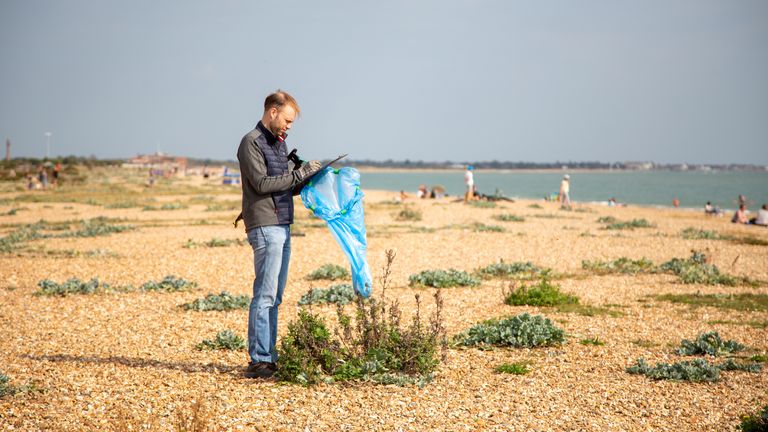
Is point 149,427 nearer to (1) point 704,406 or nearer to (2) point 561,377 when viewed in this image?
(2) point 561,377

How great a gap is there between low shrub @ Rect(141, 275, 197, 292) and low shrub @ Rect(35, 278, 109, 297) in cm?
69

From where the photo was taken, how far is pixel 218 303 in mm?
10711

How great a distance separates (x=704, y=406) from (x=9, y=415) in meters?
5.73

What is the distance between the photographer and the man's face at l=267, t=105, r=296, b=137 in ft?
20.5

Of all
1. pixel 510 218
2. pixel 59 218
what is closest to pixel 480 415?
pixel 510 218

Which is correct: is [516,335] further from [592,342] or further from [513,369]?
[513,369]

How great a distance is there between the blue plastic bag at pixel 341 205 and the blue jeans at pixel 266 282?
422 mm

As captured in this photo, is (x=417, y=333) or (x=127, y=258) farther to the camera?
(x=127, y=258)

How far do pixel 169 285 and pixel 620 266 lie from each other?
9095 mm

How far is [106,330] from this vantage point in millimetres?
9102

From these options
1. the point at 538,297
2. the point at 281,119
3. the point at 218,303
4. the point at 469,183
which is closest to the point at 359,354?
the point at 281,119

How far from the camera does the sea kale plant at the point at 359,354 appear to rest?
659 cm

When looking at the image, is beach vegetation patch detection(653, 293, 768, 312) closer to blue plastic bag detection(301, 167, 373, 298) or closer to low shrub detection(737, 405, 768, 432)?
low shrub detection(737, 405, 768, 432)

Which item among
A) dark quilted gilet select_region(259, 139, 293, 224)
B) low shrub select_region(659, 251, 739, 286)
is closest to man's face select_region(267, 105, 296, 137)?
dark quilted gilet select_region(259, 139, 293, 224)
